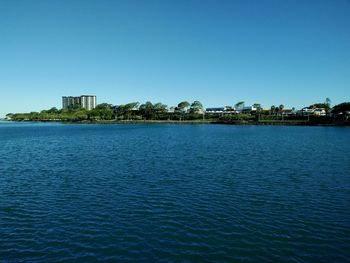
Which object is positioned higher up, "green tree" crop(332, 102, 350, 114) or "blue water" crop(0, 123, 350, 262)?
"green tree" crop(332, 102, 350, 114)

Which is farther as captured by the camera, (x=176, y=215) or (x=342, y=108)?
(x=342, y=108)

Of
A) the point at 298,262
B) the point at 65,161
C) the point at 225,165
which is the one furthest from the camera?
the point at 65,161

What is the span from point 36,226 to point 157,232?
703cm

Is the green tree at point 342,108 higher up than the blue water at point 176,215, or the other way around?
the green tree at point 342,108

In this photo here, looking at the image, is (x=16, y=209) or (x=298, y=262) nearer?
(x=298, y=262)

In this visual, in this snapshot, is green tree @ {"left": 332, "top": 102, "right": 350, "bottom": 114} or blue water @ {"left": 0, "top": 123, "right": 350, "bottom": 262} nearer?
blue water @ {"left": 0, "top": 123, "right": 350, "bottom": 262}

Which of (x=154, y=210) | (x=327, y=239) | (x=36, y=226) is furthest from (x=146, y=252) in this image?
(x=327, y=239)

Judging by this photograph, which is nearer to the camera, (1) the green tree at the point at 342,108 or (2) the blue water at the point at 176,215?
(2) the blue water at the point at 176,215

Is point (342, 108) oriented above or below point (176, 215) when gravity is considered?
above

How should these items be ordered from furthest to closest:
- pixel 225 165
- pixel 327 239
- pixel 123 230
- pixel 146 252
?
pixel 225 165 < pixel 123 230 < pixel 327 239 < pixel 146 252

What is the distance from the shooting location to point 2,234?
15.7m

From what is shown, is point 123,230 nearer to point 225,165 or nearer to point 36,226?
point 36,226

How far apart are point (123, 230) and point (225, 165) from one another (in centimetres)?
2219

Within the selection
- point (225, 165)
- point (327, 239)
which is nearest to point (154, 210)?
point (327, 239)
